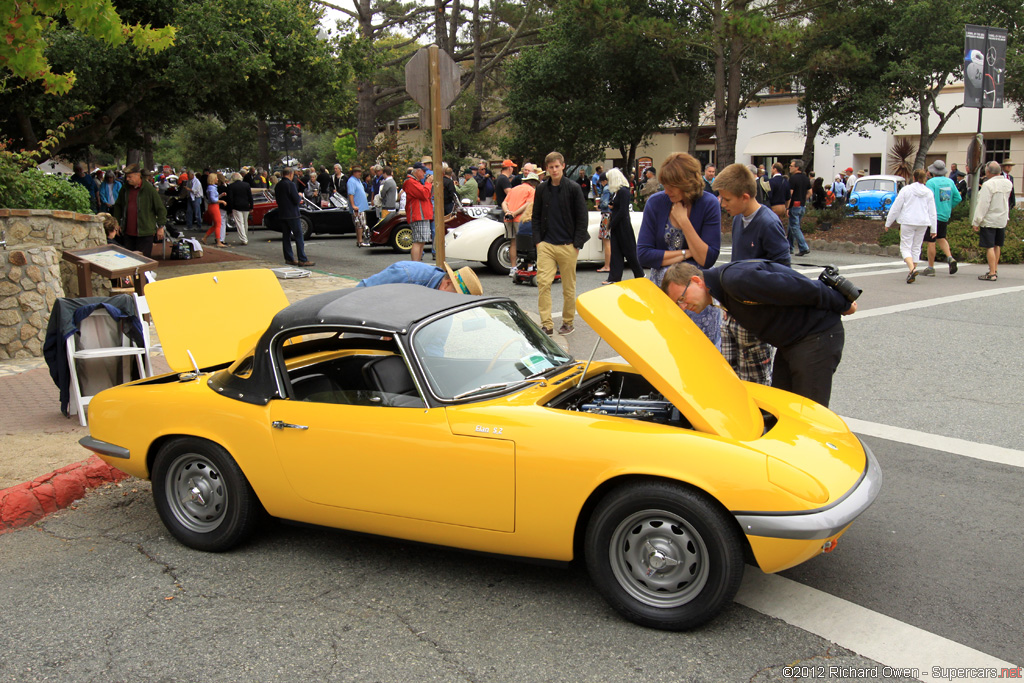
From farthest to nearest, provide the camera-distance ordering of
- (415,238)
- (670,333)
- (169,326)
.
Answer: (415,238), (169,326), (670,333)

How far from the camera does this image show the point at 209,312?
201 inches

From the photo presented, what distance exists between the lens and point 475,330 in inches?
164

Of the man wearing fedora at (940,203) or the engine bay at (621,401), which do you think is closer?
the engine bay at (621,401)

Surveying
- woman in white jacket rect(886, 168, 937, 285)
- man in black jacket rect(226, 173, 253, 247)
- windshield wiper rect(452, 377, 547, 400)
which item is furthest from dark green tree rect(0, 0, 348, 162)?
windshield wiper rect(452, 377, 547, 400)

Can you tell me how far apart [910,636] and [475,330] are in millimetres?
2316

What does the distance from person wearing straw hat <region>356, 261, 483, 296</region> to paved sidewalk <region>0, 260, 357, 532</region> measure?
207cm

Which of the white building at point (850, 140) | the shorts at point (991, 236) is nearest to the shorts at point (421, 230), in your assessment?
the shorts at point (991, 236)

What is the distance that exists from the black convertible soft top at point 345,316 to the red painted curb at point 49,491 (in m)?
1.46

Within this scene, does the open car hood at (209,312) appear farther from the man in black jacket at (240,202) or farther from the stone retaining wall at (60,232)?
the man in black jacket at (240,202)

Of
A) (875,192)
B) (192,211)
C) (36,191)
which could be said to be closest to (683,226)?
(36,191)

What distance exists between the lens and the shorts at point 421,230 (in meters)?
13.3

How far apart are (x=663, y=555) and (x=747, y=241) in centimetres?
221

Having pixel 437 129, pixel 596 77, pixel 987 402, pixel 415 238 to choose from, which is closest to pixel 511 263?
pixel 415 238

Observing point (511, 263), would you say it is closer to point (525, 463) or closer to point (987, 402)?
point (987, 402)
